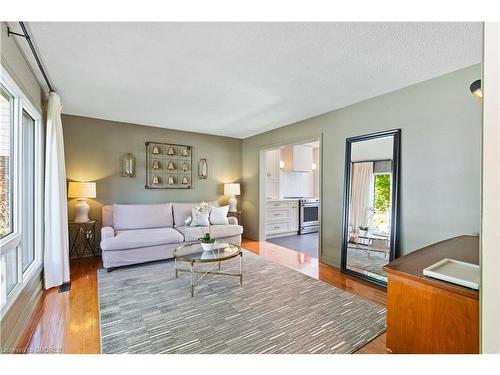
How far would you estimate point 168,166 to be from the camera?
16.2 ft

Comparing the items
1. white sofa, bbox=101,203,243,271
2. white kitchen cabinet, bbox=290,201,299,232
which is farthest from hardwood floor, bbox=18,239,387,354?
white kitchen cabinet, bbox=290,201,299,232

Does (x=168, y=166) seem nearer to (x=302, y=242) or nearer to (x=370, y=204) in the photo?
(x=302, y=242)

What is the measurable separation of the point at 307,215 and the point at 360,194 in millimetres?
3151

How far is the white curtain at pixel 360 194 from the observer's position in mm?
3174

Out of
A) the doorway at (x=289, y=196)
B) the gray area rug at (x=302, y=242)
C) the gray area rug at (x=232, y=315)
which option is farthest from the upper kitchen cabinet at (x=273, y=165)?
the gray area rug at (x=232, y=315)

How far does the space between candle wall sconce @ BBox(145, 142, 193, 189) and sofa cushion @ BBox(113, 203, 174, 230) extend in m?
0.61

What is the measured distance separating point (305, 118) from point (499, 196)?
347cm

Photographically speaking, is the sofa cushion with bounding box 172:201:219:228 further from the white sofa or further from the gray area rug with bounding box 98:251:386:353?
the gray area rug with bounding box 98:251:386:353

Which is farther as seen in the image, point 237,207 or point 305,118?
point 237,207

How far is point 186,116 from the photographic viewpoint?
159 inches

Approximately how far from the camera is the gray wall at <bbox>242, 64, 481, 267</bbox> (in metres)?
2.32

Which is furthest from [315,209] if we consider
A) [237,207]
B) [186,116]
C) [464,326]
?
[464,326]

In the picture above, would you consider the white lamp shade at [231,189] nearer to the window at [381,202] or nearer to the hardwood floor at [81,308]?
the hardwood floor at [81,308]
